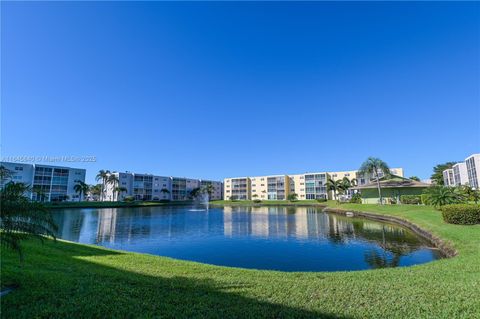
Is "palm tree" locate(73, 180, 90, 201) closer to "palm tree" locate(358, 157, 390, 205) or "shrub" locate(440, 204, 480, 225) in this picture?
"palm tree" locate(358, 157, 390, 205)

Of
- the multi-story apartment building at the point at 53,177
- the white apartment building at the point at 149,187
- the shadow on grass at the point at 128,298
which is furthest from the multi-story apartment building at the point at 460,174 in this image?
the multi-story apartment building at the point at 53,177

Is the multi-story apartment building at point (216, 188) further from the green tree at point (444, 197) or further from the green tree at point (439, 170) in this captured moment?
the green tree at point (444, 197)

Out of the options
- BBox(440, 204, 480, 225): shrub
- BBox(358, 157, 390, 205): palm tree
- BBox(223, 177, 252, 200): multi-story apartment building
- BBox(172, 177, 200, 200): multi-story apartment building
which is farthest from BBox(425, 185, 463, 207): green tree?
BBox(172, 177, 200, 200): multi-story apartment building

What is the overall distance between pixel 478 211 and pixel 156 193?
316 feet

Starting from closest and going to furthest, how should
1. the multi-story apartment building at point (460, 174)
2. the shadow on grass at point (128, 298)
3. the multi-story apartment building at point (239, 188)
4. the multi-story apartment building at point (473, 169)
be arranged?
the shadow on grass at point (128, 298) < the multi-story apartment building at point (473, 169) < the multi-story apartment building at point (460, 174) < the multi-story apartment building at point (239, 188)

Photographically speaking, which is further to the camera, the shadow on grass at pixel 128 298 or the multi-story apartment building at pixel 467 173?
the multi-story apartment building at pixel 467 173

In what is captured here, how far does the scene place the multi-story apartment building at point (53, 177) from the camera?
6691cm

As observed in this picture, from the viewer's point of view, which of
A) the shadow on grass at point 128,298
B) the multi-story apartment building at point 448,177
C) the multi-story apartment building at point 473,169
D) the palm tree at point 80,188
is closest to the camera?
the shadow on grass at point 128,298

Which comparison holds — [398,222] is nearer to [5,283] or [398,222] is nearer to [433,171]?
[5,283]

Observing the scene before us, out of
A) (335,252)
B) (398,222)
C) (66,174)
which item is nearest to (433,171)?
(398,222)

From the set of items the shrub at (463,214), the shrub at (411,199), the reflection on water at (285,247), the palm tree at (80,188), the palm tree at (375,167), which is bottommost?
the reflection on water at (285,247)

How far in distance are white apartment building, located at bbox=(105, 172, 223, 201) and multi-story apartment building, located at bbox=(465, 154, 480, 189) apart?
9021 cm

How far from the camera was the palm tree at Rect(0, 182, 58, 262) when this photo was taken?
204 inches

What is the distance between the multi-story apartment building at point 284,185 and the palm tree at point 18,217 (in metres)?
86.8
